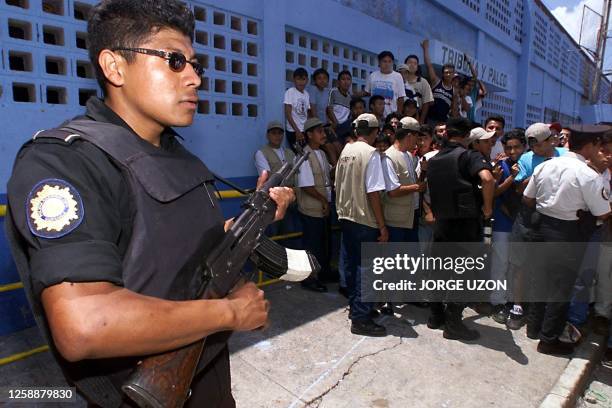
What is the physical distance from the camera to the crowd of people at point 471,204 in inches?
129

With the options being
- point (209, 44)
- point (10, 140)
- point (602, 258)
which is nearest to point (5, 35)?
point (10, 140)

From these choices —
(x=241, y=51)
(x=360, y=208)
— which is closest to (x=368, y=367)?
(x=360, y=208)

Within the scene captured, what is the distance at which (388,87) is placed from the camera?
5.89m

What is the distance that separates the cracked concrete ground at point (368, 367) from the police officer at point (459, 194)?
0.26m

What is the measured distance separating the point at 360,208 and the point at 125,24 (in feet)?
9.15

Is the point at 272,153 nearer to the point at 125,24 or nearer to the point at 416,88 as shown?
Result: the point at 416,88

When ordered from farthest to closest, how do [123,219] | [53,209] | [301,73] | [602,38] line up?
[602,38]
[301,73]
[123,219]
[53,209]

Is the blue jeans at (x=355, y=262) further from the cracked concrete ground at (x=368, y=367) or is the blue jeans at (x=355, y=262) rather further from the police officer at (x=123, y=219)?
→ the police officer at (x=123, y=219)

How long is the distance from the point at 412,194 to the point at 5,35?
3.54m

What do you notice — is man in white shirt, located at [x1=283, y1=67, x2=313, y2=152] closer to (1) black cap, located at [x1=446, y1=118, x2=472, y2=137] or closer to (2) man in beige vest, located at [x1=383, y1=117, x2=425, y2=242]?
(2) man in beige vest, located at [x1=383, y1=117, x2=425, y2=242]

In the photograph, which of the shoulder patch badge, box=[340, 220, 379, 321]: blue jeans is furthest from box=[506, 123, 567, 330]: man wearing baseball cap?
the shoulder patch badge

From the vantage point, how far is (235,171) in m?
4.58

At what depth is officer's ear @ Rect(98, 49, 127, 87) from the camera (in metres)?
1.02

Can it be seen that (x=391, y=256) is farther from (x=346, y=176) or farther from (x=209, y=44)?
(x=209, y=44)
